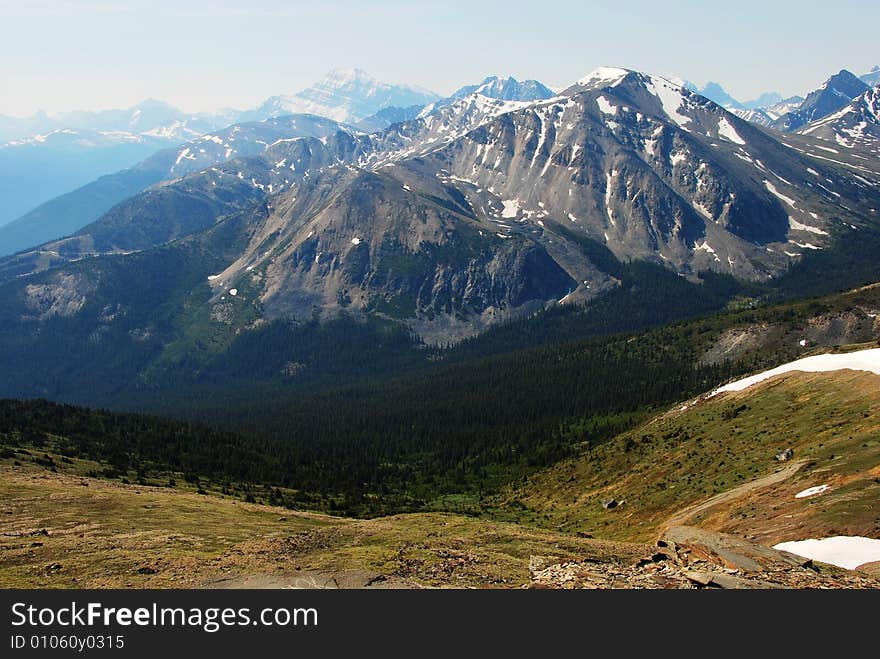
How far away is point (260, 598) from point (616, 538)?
6747cm

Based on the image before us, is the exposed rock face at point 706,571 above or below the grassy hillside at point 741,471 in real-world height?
above

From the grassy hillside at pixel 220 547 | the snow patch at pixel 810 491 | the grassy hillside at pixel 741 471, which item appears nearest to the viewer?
the grassy hillside at pixel 220 547

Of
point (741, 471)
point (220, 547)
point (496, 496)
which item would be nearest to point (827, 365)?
point (741, 471)

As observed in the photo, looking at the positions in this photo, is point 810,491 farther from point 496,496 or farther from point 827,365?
point 496,496

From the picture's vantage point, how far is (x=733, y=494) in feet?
282

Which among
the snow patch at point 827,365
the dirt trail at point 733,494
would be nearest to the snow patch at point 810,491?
the dirt trail at point 733,494

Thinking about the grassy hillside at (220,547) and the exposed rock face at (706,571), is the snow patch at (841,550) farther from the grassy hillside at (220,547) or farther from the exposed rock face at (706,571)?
the grassy hillside at (220,547)

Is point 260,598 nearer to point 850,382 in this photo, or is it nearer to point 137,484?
point 137,484

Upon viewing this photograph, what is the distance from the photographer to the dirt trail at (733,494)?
82881 mm

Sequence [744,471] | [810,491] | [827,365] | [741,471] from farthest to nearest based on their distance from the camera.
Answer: [827,365]
[741,471]
[744,471]
[810,491]

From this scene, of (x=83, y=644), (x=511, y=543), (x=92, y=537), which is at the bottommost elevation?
(x=511, y=543)

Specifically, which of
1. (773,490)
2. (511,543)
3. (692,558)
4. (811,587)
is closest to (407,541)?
(511,543)

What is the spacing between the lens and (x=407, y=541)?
5788 centimetres

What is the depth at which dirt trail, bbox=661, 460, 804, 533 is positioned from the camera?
82.9 meters
